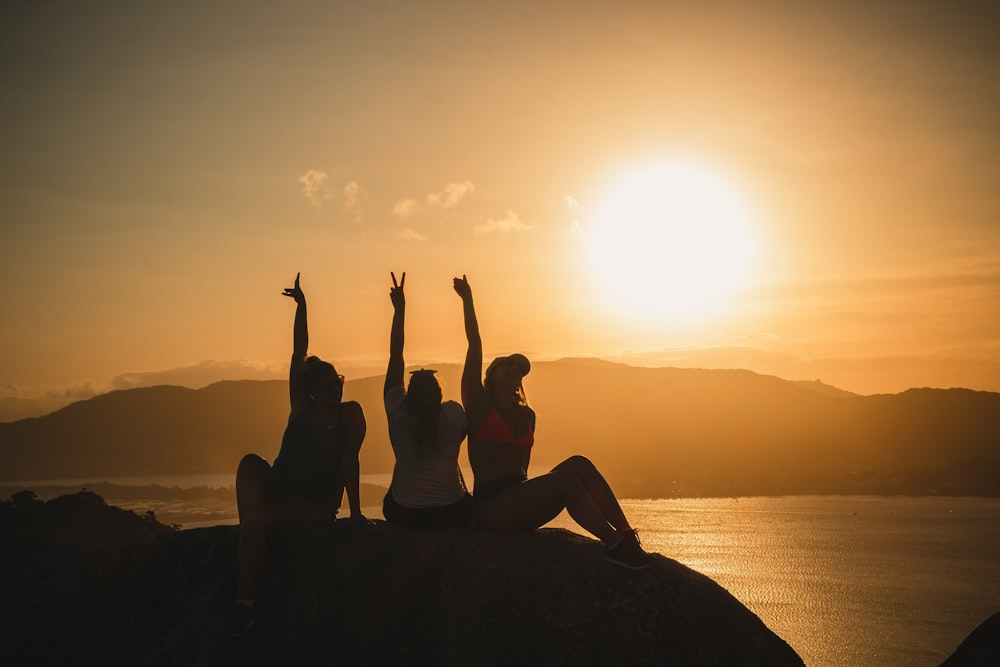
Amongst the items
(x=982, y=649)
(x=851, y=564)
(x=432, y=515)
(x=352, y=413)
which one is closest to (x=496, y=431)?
(x=432, y=515)

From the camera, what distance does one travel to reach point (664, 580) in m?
6.22

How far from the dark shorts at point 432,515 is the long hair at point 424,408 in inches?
27.1

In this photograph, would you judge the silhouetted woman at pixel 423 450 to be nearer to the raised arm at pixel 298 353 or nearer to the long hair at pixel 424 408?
the long hair at pixel 424 408

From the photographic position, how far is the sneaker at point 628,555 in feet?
20.4

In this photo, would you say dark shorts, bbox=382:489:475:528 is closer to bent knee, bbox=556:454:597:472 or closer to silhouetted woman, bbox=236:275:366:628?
silhouetted woman, bbox=236:275:366:628

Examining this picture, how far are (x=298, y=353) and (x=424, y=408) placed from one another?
170cm

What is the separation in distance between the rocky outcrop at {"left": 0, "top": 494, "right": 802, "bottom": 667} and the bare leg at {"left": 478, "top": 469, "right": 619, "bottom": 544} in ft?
0.59

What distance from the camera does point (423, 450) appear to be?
21.4 feet

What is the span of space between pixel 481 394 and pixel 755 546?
11683cm

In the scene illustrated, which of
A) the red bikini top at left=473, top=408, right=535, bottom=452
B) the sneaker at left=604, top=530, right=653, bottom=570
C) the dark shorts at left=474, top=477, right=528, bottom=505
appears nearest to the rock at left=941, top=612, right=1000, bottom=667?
the sneaker at left=604, top=530, right=653, bottom=570

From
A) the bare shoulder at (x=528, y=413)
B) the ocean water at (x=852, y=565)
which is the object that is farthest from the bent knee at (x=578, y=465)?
the ocean water at (x=852, y=565)

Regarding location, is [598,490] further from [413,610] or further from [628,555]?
[413,610]

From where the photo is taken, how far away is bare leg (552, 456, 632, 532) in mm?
6254

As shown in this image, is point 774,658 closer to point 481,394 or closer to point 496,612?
point 496,612
